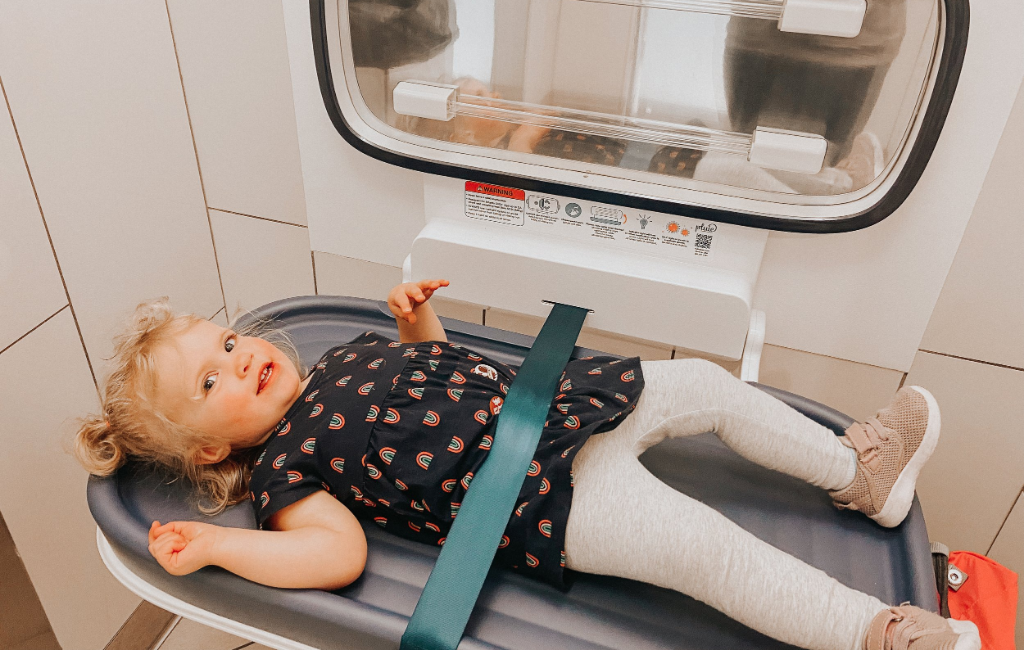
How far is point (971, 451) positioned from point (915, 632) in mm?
428

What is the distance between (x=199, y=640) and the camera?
1.18 meters

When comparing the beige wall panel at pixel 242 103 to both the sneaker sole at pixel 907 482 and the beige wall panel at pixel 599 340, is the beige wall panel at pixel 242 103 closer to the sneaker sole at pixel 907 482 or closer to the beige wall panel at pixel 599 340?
the beige wall panel at pixel 599 340

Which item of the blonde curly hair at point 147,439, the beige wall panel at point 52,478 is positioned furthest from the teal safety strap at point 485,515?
the beige wall panel at point 52,478

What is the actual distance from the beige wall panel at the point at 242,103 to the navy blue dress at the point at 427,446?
0.39 metres

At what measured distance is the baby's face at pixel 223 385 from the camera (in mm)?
775

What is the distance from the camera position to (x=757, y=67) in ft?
2.46

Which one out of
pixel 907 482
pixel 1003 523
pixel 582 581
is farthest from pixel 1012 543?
pixel 582 581

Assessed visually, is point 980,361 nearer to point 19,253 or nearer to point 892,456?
point 892,456

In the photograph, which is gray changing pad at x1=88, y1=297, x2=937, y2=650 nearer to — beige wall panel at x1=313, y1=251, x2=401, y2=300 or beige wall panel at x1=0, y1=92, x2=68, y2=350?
beige wall panel at x1=0, y1=92, x2=68, y2=350

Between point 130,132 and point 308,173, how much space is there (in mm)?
233

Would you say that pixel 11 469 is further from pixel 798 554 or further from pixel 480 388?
pixel 798 554

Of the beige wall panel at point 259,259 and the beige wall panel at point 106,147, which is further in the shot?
the beige wall panel at point 259,259

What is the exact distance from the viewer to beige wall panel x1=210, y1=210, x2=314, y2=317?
1.11 meters

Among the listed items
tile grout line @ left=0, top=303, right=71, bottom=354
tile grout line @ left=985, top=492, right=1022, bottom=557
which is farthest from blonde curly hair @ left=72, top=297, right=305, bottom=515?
tile grout line @ left=985, top=492, right=1022, bottom=557
